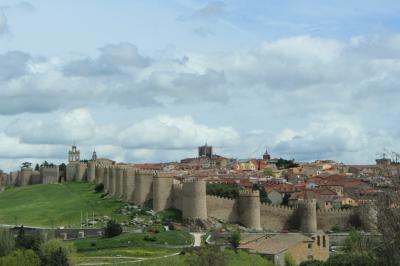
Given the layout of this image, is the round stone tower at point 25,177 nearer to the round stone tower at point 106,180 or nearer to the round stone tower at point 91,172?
the round stone tower at point 91,172

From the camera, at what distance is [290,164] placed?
170 m

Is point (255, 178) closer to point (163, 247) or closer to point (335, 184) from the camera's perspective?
point (335, 184)

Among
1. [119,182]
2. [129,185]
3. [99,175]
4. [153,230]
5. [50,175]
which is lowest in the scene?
[153,230]

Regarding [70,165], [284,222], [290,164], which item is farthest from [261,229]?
[290,164]

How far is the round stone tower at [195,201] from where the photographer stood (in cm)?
7144

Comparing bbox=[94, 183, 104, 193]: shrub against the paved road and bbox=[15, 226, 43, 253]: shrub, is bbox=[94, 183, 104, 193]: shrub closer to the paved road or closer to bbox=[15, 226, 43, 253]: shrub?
the paved road

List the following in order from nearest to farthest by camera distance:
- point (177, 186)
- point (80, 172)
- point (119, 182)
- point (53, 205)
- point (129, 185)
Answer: point (177, 186)
point (129, 185)
point (119, 182)
point (53, 205)
point (80, 172)

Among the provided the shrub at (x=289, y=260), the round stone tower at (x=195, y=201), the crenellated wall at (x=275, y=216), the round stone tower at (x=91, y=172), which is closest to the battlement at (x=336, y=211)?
the crenellated wall at (x=275, y=216)

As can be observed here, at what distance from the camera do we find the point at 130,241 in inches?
2383

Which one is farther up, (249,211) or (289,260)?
(249,211)

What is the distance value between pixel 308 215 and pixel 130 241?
2230 cm

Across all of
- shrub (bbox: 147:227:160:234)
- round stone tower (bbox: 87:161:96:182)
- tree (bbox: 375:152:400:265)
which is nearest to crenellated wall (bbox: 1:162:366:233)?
shrub (bbox: 147:227:160:234)

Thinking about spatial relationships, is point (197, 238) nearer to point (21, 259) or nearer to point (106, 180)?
point (21, 259)

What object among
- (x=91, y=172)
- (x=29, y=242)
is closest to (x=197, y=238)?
(x=29, y=242)
